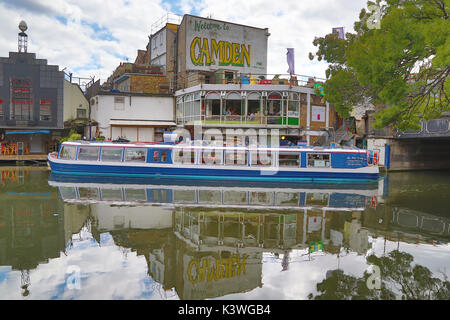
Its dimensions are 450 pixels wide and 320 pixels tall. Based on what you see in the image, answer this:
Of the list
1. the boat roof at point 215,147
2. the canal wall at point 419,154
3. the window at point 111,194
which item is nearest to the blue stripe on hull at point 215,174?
the boat roof at point 215,147

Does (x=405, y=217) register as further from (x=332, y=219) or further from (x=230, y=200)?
(x=230, y=200)

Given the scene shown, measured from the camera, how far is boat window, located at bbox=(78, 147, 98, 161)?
22094 mm

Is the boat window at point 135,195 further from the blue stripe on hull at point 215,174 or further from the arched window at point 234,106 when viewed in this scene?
the arched window at point 234,106

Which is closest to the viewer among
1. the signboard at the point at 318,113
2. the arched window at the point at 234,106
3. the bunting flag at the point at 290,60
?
the arched window at the point at 234,106

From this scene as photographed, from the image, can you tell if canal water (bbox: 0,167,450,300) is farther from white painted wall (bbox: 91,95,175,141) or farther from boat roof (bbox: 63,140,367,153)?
white painted wall (bbox: 91,95,175,141)

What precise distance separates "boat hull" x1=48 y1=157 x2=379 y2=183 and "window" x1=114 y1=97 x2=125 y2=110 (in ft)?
38.2

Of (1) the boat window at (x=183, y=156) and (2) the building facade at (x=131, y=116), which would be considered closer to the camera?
(1) the boat window at (x=183, y=156)

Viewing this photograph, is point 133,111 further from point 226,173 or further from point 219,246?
point 219,246

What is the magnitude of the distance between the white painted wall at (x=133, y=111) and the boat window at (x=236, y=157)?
13.7 metres

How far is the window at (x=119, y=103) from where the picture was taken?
3219 cm

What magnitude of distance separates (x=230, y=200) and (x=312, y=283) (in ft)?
27.1

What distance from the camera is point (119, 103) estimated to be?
3231 centimetres

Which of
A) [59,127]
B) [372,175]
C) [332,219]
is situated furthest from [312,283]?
[59,127]

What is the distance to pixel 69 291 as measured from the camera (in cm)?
654
